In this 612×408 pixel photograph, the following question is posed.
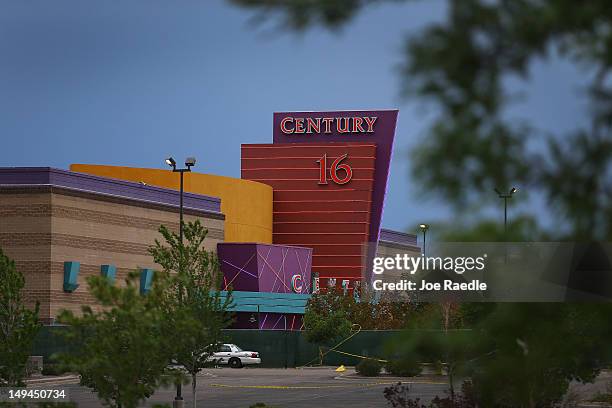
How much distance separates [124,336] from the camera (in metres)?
20.3

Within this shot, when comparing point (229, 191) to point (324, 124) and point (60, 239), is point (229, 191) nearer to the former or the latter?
point (324, 124)

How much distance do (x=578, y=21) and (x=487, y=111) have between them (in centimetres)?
79


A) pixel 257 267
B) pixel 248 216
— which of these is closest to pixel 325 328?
pixel 257 267

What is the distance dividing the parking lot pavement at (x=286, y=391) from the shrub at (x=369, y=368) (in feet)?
2.48

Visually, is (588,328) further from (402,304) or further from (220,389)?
(402,304)

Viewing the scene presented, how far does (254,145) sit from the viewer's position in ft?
412

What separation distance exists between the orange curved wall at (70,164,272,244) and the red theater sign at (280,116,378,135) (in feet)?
25.8

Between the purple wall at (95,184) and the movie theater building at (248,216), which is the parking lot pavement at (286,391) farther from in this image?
the purple wall at (95,184)

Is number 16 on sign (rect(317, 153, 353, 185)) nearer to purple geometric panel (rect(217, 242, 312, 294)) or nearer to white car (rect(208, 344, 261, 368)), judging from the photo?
purple geometric panel (rect(217, 242, 312, 294))

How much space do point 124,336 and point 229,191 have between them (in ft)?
315

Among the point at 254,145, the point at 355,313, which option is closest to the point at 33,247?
the point at 355,313

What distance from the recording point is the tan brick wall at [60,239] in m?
79.9

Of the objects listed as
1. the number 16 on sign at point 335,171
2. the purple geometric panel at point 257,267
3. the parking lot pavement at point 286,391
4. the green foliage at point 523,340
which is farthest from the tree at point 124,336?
the number 16 on sign at point 335,171

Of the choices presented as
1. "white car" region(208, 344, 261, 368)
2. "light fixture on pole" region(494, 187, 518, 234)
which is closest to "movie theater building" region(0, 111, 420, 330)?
"white car" region(208, 344, 261, 368)
